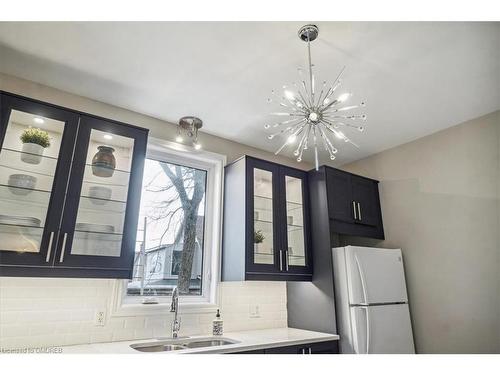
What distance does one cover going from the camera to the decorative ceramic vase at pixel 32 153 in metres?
2.00

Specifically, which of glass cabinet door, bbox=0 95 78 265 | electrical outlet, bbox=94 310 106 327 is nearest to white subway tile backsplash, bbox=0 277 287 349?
electrical outlet, bbox=94 310 106 327

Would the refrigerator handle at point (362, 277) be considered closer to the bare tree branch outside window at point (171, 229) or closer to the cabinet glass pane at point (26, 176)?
the bare tree branch outside window at point (171, 229)

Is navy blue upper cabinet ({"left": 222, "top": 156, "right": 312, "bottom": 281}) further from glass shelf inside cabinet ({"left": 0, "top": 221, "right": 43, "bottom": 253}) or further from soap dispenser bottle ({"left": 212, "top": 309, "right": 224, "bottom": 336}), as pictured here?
glass shelf inside cabinet ({"left": 0, "top": 221, "right": 43, "bottom": 253})

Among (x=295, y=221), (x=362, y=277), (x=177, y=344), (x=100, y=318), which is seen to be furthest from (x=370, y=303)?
(x=100, y=318)

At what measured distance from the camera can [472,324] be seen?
257 cm

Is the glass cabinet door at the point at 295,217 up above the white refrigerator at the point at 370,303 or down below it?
above

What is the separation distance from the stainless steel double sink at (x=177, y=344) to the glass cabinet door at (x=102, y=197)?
0.62m

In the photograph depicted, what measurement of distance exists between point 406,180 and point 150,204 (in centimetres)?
260

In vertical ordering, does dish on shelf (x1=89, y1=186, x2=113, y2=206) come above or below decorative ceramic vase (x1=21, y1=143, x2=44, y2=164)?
below

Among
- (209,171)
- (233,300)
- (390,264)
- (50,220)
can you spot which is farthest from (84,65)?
(390,264)

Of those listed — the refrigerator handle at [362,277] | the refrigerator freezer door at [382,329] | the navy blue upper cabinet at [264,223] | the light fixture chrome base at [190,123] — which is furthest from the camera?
the light fixture chrome base at [190,123]

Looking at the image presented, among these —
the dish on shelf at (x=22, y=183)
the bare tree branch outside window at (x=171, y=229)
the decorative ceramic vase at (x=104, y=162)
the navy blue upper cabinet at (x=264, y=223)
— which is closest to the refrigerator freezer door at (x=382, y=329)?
the navy blue upper cabinet at (x=264, y=223)

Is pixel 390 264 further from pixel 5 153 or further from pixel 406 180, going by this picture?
pixel 5 153

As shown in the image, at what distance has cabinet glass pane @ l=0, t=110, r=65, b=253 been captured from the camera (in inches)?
73.2
